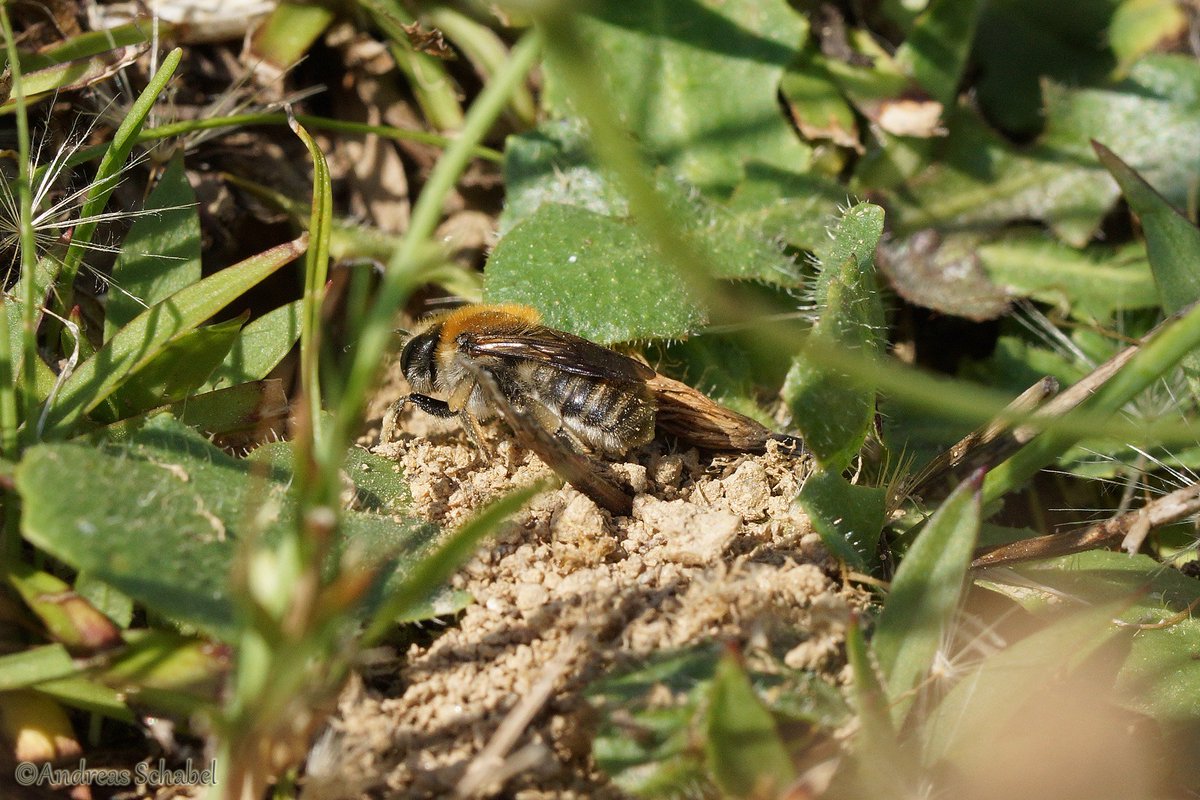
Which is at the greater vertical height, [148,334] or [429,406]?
[148,334]

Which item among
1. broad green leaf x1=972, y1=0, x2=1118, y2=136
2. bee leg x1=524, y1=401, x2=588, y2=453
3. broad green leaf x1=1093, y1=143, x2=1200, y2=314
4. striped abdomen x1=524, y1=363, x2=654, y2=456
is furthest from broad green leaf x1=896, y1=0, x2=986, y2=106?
bee leg x1=524, y1=401, x2=588, y2=453

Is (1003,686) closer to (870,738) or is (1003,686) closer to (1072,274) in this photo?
(870,738)

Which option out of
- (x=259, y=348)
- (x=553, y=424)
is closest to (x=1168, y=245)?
(x=553, y=424)

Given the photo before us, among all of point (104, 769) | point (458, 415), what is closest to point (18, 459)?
point (104, 769)

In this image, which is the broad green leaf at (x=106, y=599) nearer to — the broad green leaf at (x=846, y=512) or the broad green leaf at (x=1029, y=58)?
the broad green leaf at (x=846, y=512)

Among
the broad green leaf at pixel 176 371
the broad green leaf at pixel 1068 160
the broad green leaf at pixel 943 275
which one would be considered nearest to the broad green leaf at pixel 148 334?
the broad green leaf at pixel 176 371
